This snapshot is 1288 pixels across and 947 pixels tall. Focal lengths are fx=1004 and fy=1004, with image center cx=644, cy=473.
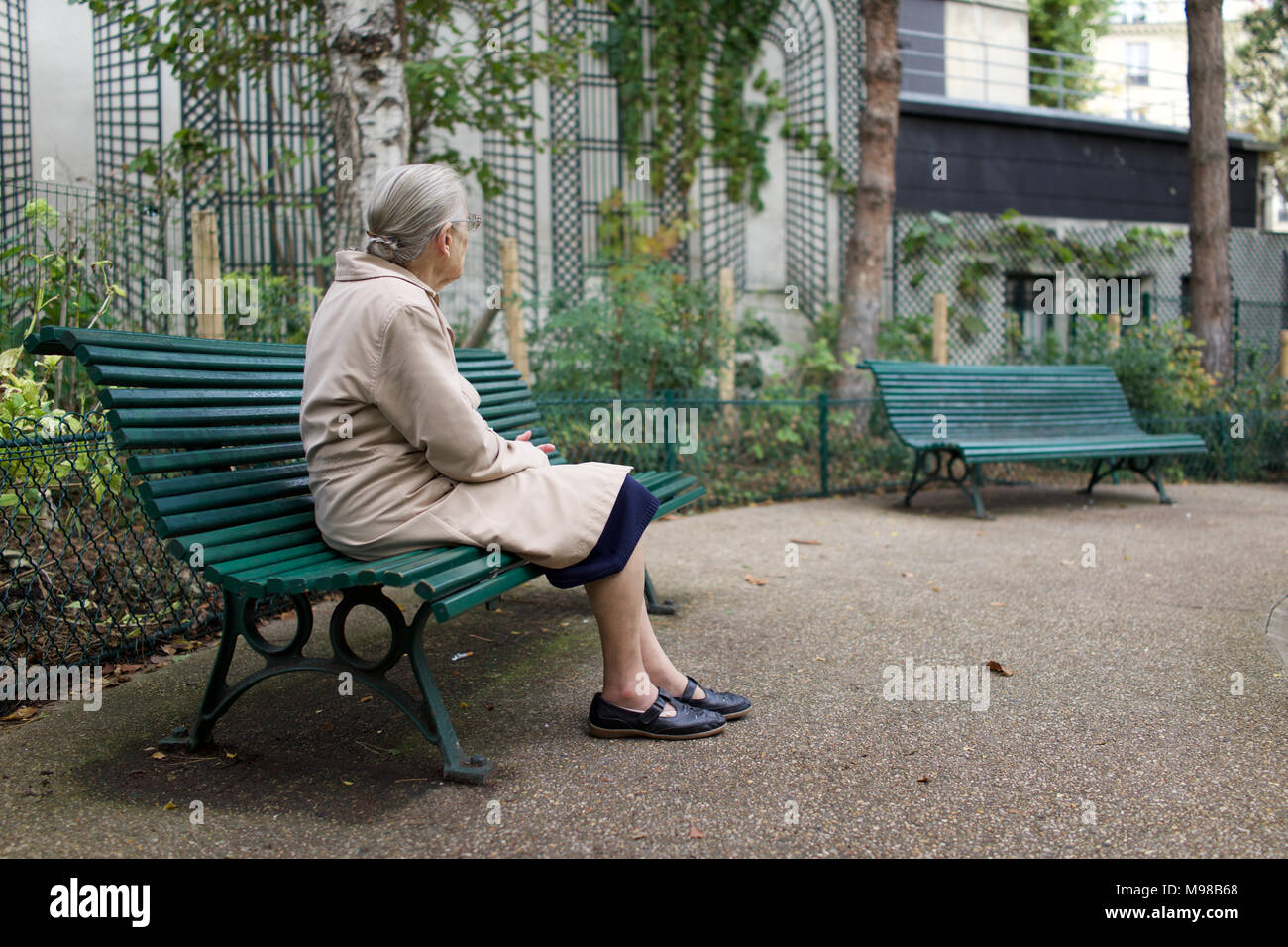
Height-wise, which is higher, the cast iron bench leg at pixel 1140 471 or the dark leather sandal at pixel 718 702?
the cast iron bench leg at pixel 1140 471

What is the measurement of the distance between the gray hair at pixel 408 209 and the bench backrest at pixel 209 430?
2.05 ft

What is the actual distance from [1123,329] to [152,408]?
32.8 feet

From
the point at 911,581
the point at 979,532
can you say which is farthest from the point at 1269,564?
the point at 911,581

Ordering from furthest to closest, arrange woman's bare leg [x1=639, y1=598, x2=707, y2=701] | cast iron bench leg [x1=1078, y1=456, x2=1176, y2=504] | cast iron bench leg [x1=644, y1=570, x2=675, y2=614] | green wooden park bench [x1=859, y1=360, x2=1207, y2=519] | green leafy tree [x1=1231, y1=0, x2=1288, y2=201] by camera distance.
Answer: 1. green leafy tree [x1=1231, y1=0, x2=1288, y2=201]
2. cast iron bench leg [x1=1078, y1=456, x2=1176, y2=504]
3. green wooden park bench [x1=859, y1=360, x2=1207, y2=519]
4. cast iron bench leg [x1=644, y1=570, x2=675, y2=614]
5. woman's bare leg [x1=639, y1=598, x2=707, y2=701]

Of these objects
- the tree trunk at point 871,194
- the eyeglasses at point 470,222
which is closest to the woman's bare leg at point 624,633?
the eyeglasses at point 470,222

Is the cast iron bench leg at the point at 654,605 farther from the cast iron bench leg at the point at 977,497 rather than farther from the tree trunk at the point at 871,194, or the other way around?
the tree trunk at the point at 871,194

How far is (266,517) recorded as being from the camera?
9.49 ft

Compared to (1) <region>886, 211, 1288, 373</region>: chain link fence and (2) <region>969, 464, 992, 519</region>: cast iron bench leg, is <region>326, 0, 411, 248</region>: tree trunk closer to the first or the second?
(2) <region>969, 464, 992, 519</region>: cast iron bench leg

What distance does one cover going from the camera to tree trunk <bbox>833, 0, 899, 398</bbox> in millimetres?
9914

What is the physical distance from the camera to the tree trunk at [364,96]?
527cm

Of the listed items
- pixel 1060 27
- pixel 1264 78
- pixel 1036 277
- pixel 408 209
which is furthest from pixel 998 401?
pixel 1264 78

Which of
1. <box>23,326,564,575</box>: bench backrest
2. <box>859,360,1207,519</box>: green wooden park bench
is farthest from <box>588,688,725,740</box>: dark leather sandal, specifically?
<box>859,360,1207,519</box>: green wooden park bench

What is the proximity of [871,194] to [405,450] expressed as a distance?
27.9 ft

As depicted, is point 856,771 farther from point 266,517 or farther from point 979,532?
point 979,532
